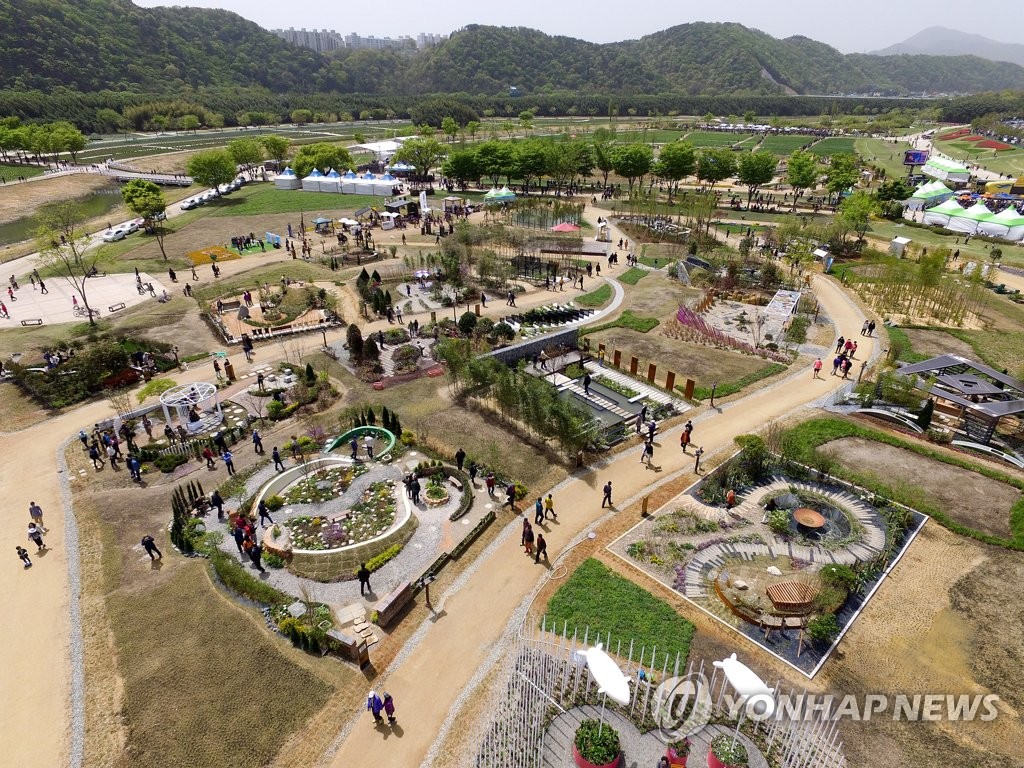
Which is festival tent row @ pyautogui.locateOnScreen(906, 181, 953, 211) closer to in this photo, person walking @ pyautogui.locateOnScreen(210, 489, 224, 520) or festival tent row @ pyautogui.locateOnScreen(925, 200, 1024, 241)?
festival tent row @ pyautogui.locateOnScreen(925, 200, 1024, 241)

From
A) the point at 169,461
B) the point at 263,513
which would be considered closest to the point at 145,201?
the point at 169,461

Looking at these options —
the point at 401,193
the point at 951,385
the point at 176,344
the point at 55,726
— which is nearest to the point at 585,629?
the point at 55,726

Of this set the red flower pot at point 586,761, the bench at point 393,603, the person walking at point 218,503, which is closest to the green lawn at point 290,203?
the person walking at point 218,503

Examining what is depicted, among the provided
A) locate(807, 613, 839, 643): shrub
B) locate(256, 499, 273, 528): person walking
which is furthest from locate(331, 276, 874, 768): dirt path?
locate(256, 499, 273, 528): person walking

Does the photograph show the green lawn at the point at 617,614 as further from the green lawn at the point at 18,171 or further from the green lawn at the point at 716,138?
the green lawn at the point at 716,138

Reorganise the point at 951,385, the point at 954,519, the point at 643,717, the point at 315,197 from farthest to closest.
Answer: the point at 315,197, the point at 951,385, the point at 954,519, the point at 643,717

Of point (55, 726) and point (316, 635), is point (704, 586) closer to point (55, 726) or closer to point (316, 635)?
point (316, 635)

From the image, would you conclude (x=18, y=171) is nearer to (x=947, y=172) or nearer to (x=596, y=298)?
(x=596, y=298)
